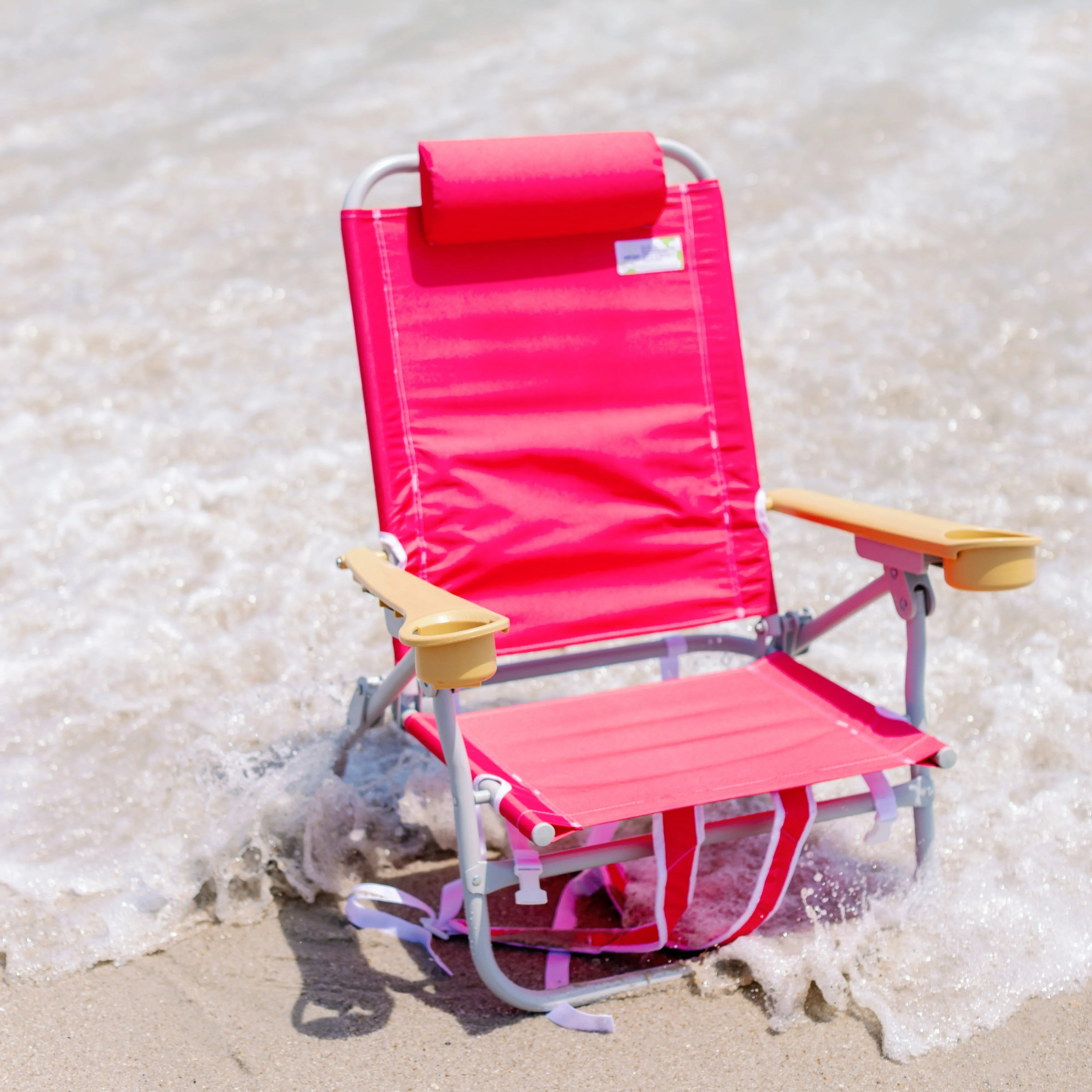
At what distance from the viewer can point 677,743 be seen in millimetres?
2150

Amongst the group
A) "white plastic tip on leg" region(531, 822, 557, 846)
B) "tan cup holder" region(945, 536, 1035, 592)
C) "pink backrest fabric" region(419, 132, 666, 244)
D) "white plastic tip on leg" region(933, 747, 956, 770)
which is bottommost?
"white plastic tip on leg" region(933, 747, 956, 770)

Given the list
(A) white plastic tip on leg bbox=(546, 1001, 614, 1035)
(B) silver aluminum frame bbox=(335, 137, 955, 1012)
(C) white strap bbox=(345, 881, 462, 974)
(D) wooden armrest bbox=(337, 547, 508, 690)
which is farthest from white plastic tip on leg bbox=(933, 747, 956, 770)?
(C) white strap bbox=(345, 881, 462, 974)

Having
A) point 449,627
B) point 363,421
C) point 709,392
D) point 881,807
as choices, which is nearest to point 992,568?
point 881,807

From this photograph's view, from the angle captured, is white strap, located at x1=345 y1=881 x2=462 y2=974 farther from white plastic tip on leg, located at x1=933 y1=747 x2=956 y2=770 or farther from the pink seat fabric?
white plastic tip on leg, located at x1=933 y1=747 x2=956 y2=770

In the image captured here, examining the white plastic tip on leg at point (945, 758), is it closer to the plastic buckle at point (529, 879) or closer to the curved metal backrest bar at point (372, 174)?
the plastic buckle at point (529, 879)

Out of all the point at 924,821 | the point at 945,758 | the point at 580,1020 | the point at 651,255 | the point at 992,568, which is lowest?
the point at 580,1020

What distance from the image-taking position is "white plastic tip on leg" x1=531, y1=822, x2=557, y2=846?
177 centimetres

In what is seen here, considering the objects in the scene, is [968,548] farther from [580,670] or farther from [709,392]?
[580,670]

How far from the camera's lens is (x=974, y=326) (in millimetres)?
4754

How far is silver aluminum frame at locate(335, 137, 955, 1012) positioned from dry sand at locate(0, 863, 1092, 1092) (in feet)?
0.27

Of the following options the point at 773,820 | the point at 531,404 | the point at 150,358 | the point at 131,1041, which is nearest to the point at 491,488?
the point at 531,404

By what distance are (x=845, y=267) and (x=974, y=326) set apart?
2.02ft

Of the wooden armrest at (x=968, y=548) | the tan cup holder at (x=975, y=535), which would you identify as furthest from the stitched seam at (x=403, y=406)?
the tan cup holder at (x=975, y=535)

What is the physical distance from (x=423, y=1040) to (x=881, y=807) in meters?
0.87
